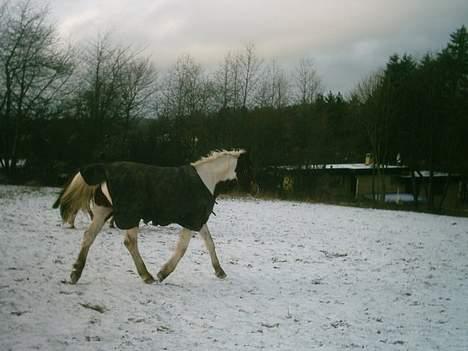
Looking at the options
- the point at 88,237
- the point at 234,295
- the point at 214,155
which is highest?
the point at 214,155

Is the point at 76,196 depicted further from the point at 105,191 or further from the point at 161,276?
the point at 161,276

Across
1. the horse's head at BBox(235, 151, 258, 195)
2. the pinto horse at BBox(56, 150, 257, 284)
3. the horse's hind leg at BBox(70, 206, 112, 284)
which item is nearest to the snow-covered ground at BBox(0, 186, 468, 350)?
the horse's hind leg at BBox(70, 206, 112, 284)

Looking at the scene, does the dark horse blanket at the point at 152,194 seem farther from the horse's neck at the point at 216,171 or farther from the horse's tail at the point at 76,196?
the horse's tail at the point at 76,196

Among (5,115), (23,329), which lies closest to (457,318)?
(23,329)

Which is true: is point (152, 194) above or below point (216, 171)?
below

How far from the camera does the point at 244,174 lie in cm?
752

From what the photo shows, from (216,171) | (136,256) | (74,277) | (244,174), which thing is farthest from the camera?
(244,174)

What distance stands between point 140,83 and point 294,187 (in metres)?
14.7

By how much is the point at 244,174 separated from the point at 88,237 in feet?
8.91

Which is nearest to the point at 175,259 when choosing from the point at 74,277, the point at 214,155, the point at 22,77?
the point at 74,277

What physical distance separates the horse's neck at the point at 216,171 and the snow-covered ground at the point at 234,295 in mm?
1638

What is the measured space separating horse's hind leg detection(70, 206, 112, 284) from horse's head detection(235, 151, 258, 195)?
7.22ft

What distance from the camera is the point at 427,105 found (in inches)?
1282

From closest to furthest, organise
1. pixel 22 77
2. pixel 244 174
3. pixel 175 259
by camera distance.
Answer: pixel 175 259, pixel 244 174, pixel 22 77
